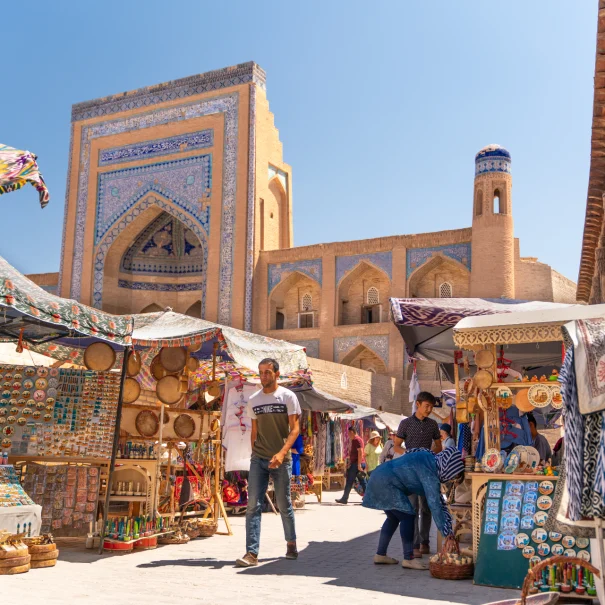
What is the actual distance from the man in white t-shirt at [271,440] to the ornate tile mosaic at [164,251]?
76.5 feet

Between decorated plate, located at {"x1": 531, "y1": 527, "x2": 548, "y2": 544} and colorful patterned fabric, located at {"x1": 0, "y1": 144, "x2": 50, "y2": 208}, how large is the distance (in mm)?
4532

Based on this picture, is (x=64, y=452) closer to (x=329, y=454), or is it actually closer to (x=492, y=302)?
(x=492, y=302)

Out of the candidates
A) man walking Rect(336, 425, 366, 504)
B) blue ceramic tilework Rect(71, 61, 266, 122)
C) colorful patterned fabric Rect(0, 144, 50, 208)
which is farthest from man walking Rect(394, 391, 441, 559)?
blue ceramic tilework Rect(71, 61, 266, 122)

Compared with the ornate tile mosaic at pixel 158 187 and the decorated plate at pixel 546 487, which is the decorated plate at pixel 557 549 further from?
the ornate tile mosaic at pixel 158 187

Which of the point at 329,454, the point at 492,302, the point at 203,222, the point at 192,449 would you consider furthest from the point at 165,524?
the point at 203,222

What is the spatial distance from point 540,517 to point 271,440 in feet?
6.02

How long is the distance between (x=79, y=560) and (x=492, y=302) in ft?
15.3

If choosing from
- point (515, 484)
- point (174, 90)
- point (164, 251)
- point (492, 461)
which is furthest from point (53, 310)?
point (164, 251)

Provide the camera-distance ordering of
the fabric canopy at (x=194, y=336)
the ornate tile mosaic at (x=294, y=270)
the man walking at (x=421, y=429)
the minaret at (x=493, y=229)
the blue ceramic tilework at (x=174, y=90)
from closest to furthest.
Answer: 1. the man walking at (x=421, y=429)
2. the fabric canopy at (x=194, y=336)
3. the minaret at (x=493, y=229)
4. the ornate tile mosaic at (x=294, y=270)
5. the blue ceramic tilework at (x=174, y=90)

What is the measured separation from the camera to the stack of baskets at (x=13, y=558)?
15.9 ft

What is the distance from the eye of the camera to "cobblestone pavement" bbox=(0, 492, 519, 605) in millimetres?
4245

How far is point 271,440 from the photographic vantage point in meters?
5.59

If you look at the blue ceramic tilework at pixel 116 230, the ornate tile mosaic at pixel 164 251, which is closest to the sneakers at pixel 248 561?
the blue ceramic tilework at pixel 116 230

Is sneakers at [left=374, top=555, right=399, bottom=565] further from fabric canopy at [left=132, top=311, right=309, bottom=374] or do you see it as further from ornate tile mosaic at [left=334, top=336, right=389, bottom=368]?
ornate tile mosaic at [left=334, top=336, right=389, bottom=368]
